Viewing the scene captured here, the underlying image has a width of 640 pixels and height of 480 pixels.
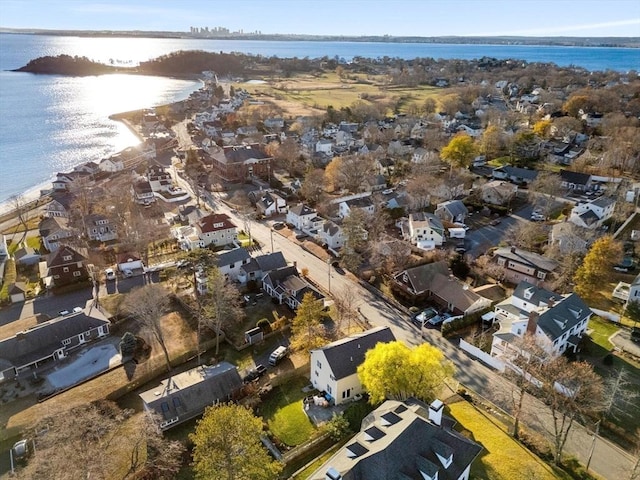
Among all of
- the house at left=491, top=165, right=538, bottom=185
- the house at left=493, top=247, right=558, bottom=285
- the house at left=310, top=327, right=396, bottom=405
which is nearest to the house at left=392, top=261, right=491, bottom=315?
the house at left=493, top=247, right=558, bottom=285

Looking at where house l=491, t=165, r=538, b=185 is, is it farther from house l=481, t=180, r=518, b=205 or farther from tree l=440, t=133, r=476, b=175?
house l=481, t=180, r=518, b=205

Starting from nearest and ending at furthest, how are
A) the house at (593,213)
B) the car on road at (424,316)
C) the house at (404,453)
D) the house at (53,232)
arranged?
the house at (404,453) → the car on road at (424,316) → the house at (53,232) → the house at (593,213)

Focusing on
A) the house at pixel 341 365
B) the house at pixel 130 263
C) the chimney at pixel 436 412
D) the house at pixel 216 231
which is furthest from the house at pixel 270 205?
the chimney at pixel 436 412

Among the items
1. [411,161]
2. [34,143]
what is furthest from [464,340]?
[34,143]

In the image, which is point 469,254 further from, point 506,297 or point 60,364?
point 60,364

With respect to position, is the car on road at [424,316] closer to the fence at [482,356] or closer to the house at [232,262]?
the fence at [482,356]

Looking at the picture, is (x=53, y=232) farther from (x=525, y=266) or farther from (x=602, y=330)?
(x=602, y=330)
